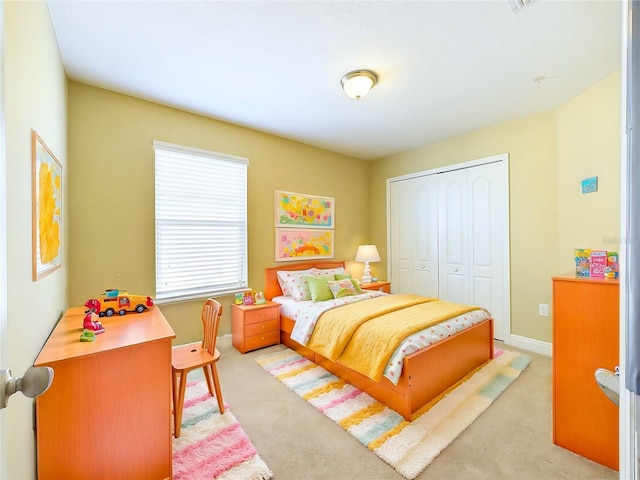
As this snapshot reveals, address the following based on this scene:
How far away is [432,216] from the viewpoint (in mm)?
4223

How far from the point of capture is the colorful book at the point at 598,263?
1650 mm

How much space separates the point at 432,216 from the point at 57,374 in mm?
4195

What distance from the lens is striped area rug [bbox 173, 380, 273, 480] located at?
5.14 feet

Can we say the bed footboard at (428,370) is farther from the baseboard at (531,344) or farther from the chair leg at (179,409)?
the chair leg at (179,409)

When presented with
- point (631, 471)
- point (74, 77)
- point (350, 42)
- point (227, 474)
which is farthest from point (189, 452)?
point (74, 77)

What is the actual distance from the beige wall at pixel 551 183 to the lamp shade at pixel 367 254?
180 centimetres

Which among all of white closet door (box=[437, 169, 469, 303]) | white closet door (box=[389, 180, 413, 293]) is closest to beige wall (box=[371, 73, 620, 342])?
white closet door (box=[437, 169, 469, 303])

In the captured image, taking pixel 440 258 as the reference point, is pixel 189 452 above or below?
below

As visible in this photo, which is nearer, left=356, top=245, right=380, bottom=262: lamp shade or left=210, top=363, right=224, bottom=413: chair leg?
left=210, top=363, right=224, bottom=413: chair leg

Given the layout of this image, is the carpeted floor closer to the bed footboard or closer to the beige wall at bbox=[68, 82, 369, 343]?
the bed footboard

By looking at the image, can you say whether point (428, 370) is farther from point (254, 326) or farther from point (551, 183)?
point (551, 183)

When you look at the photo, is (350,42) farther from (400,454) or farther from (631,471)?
(400,454)

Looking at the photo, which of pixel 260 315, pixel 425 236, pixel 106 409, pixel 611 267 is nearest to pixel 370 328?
pixel 260 315

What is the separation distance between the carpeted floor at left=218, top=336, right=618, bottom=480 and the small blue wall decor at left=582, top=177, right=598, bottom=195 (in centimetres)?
183
